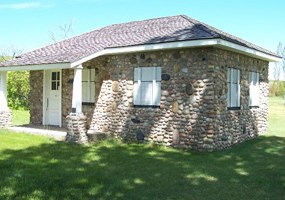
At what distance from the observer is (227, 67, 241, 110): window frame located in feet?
38.7

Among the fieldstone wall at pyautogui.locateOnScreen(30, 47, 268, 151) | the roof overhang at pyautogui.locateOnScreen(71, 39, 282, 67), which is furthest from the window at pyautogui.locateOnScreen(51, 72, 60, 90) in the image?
the roof overhang at pyautogui.locateOnScreen(71, 39, 282, 67)

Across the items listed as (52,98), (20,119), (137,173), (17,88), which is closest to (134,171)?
(137,173)

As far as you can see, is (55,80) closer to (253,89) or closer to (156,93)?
(156,93)

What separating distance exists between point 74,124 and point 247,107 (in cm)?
615

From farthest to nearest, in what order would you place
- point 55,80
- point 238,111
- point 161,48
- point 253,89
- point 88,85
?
point 55,80, point 253,89, point 88,85, point 238,111, point 161,48

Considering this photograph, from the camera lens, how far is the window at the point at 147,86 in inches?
460

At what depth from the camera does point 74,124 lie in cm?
1135

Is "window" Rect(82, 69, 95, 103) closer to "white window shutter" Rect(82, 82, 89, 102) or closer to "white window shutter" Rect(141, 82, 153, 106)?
"white window shutter" Rect(82, 82, 89, 102)

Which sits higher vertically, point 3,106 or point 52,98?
point 52,98

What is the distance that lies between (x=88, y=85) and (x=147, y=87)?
103 inches

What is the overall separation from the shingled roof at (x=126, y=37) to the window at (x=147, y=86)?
958mm

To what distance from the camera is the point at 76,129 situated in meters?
11.4

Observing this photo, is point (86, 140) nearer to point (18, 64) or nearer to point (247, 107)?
point (18, 64)

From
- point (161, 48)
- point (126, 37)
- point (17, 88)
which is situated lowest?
point (17, 88)
